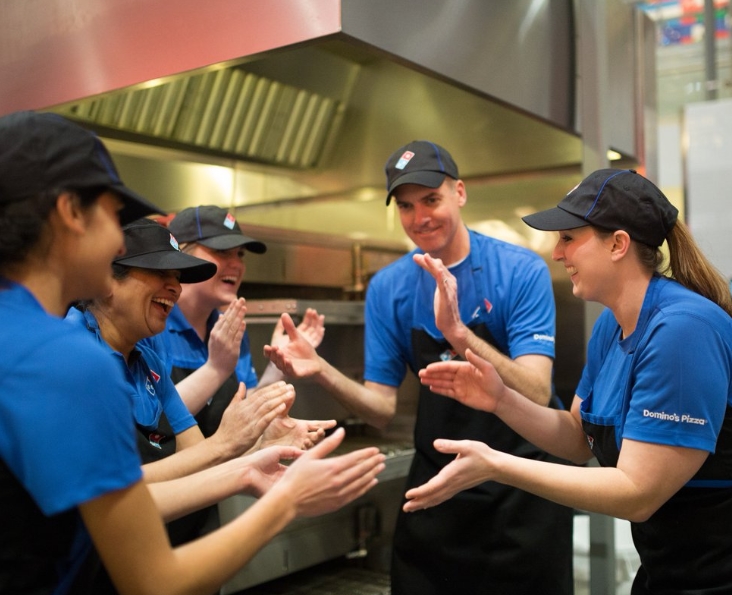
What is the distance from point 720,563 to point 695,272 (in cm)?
55

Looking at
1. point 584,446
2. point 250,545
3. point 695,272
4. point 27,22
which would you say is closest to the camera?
point 250,545

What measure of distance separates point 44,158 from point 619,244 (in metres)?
1.04

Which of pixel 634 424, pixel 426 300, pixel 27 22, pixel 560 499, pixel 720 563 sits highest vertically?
→ pixel 27 22

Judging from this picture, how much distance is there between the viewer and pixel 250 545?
106cm

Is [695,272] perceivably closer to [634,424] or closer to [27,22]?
[634,424]

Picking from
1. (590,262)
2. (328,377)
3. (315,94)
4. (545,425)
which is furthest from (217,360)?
(315,94)

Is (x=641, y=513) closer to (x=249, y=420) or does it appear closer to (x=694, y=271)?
(x=694, y=271)

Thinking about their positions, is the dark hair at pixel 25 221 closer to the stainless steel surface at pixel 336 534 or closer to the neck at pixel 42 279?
the neck at pixel 42 279

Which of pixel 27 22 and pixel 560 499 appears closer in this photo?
pixel 560 499

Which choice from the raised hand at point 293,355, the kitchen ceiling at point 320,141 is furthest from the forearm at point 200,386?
the kitchen ceiling at point 320,141

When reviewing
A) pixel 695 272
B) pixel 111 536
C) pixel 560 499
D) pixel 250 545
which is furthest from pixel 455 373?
pixel 111 536

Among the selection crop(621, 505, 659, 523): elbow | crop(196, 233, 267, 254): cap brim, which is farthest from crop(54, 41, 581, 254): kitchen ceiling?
crop(621, 505, 659, 523): elbow

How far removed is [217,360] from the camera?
192cm

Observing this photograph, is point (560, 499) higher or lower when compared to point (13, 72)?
lower
